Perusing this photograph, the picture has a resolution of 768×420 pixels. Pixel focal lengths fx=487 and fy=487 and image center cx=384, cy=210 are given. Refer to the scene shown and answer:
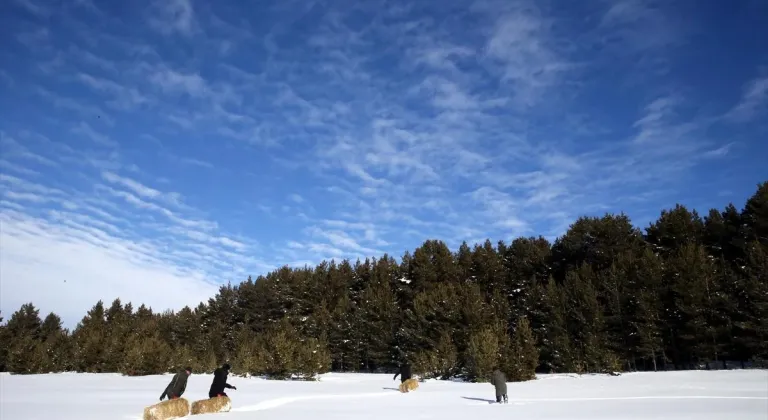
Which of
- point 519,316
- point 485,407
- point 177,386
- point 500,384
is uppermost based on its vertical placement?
point 519,316

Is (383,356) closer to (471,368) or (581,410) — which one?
(471,368)

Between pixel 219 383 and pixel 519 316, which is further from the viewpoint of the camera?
pixel 519 316

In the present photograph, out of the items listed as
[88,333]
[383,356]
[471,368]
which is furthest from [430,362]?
[88,333]

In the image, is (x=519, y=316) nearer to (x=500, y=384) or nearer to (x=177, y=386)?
(x=500, y=384)

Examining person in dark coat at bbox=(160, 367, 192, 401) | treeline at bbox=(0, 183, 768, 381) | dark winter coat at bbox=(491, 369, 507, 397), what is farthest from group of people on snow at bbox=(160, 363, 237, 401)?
treeline at bbox=(0, 183, 768, 381)

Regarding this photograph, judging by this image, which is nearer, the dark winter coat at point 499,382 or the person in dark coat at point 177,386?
the person in dark coat at point 177,386

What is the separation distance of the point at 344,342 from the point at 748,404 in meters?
46.5

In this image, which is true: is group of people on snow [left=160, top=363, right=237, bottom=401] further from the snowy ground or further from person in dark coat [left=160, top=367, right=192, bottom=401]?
the snowy ground

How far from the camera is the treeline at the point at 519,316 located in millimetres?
38344

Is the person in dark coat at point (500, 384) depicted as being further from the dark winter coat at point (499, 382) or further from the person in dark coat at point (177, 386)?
A: the person in dark coat at point (177, 386)

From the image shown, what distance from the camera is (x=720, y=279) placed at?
40.2 metres

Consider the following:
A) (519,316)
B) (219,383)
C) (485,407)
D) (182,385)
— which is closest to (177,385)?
(182,385)

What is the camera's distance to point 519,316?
2084 inches

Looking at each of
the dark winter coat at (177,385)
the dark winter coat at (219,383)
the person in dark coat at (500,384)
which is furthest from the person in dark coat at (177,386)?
the person in dark coat at (500,384)
